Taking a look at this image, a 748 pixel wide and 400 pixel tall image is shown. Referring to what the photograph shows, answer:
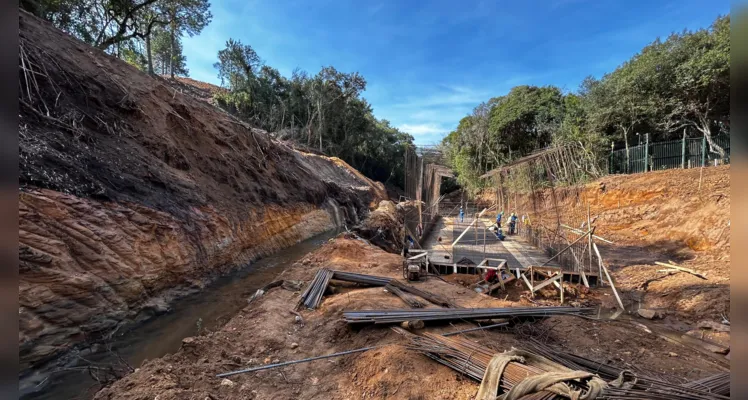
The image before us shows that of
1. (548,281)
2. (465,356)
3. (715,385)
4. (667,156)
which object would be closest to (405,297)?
(465,356)

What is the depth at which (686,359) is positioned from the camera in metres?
5.49

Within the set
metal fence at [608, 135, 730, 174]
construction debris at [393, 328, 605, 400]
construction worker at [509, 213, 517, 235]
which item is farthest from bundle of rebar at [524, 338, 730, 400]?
metal fence at [608, 135, 730, 174]

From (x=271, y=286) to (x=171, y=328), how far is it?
2.39m

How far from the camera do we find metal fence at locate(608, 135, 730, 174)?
15078 millimetres

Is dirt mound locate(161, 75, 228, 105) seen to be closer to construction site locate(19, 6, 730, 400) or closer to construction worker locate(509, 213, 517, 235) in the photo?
construction site locate(19, 6, 730, 400)

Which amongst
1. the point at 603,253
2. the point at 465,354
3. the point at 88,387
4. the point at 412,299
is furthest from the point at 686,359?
the point at 88,387

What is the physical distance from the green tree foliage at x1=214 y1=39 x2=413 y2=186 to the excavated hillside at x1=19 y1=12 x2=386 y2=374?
16773 mm

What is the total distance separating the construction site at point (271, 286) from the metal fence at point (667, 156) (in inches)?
54.7

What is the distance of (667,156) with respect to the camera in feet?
54.3

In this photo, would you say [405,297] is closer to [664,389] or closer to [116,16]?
[664,389]

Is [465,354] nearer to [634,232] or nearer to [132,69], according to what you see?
[634,232]

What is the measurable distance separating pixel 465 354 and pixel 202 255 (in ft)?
25.4

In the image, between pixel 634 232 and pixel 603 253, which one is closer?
pixel 603 253

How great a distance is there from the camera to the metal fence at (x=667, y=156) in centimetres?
1508
